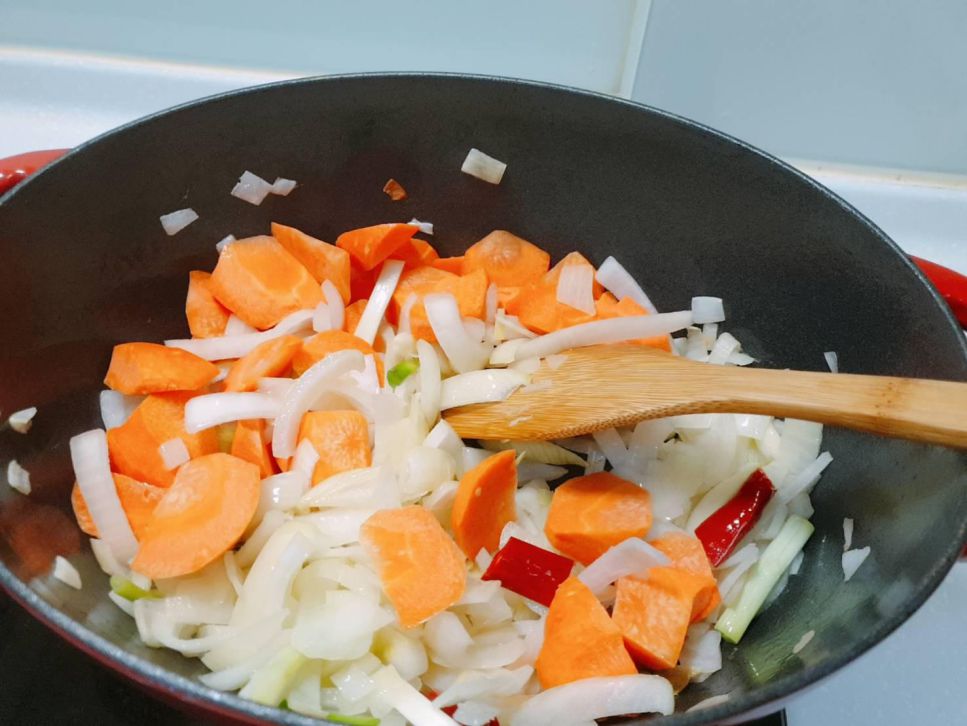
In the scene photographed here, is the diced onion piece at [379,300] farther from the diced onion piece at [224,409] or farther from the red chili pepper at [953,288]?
the red chili pepper at [953,288]

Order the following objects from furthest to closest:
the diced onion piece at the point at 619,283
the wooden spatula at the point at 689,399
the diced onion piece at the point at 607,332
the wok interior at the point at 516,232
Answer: the diced onion piece at the point at 619,283
the diced onion piece at the point at 607,332
the wok interior at the point at 516,232
the wooden spatula at the point at 689,399

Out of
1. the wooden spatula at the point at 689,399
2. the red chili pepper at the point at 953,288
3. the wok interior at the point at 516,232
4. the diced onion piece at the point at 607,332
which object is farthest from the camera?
the diced onion piece at the point at 607,332

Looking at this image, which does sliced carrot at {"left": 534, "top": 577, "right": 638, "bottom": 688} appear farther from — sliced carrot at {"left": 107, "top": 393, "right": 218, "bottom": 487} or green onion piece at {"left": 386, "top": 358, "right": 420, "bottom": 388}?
sliced carrot at {"left": 107, "top": 393, "right": 218, "bottom": 487}

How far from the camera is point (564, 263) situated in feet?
4.57

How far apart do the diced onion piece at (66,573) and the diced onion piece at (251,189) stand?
0.59 metres

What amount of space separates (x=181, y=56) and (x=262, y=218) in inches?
24.8

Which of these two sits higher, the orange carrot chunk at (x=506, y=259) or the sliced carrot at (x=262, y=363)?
the orange carrot chunk at (x=506, y=259)

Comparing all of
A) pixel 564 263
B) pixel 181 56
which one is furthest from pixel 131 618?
pixel 181 56

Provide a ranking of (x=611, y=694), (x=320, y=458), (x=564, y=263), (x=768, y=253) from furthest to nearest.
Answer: (x=564, y=263), (x=768, y=253), (x=320, y=458), (x=611, y=694)

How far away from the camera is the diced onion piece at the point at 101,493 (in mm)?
1076

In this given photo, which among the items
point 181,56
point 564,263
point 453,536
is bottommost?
point 453,536

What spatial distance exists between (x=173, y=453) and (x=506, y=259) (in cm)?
61

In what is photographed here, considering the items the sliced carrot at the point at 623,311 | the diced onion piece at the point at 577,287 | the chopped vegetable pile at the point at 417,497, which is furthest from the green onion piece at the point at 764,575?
the diced onion piece at the point at 577,287

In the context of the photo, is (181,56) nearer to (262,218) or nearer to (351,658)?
(262,218)
